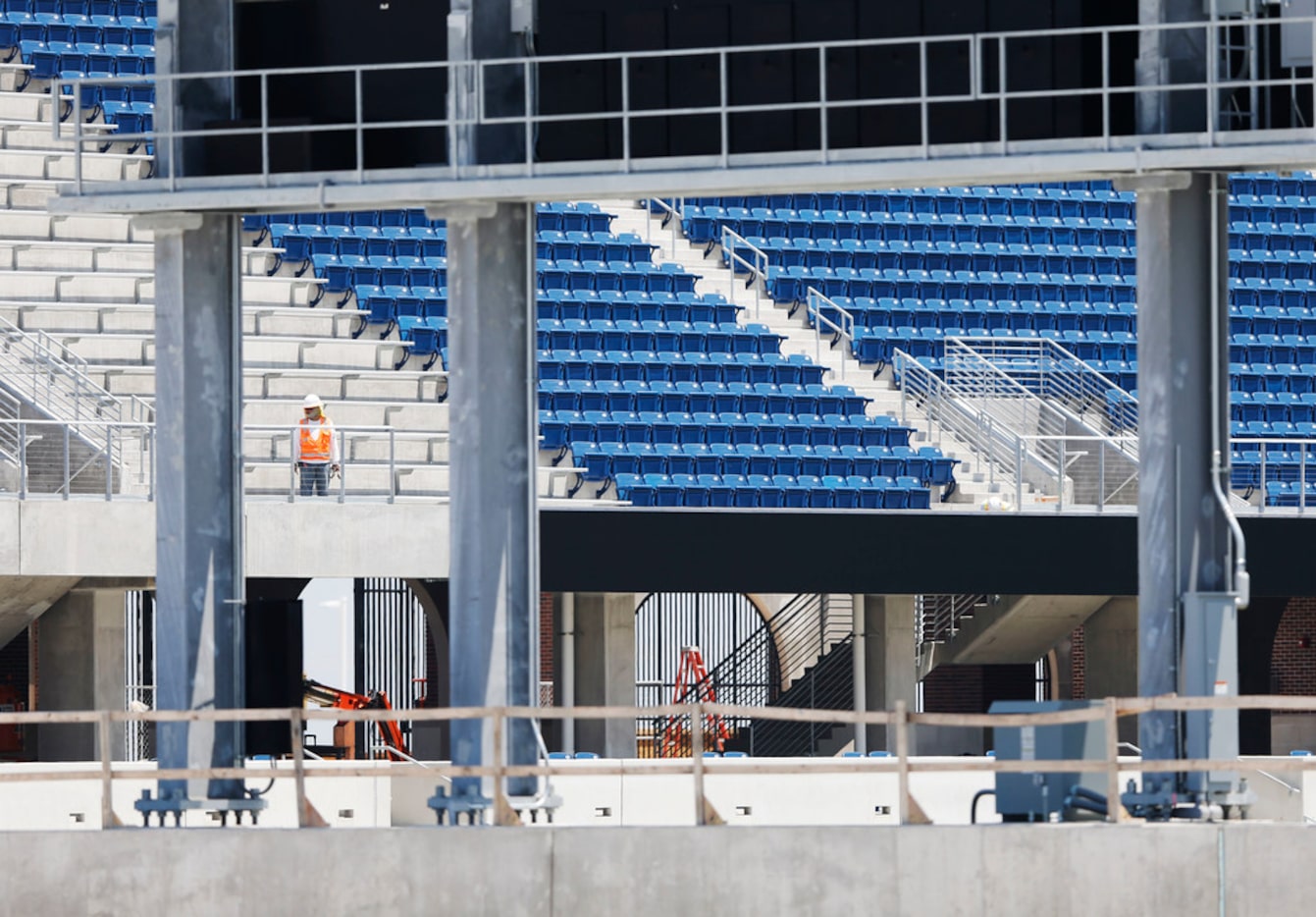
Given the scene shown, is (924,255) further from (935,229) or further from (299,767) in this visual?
(299,767)

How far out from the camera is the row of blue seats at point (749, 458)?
30188 millimetres

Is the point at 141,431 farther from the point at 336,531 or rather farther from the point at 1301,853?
the point at 1301,853

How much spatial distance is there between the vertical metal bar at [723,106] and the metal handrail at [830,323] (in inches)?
555

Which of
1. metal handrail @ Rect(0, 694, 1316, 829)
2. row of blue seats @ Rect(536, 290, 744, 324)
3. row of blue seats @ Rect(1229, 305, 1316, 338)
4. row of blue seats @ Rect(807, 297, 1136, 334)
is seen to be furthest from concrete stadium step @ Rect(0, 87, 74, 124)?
metal handrail @ Rect(0, 694, 1316, 829)

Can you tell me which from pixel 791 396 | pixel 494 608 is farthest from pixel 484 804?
pixel 791 396

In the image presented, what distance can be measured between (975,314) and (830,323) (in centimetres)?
222

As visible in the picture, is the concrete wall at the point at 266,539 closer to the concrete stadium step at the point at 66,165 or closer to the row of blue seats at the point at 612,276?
the row of blue seats at the point at 612,276

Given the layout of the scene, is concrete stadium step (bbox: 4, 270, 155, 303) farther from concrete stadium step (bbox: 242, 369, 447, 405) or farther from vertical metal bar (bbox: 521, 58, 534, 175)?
vertical metal bar (bbox: 521, 58, 534, 175)

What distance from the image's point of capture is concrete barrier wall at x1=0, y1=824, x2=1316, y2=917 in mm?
15602

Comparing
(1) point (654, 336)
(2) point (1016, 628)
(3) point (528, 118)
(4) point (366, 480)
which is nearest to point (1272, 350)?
(2) point (1016, 628)

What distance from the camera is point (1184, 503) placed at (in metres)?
18.2

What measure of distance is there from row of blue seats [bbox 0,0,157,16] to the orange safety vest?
1031cm

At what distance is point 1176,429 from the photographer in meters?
18.2

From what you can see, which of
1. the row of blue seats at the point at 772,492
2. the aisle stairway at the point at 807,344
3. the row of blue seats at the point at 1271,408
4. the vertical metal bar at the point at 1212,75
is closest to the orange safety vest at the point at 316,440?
the row of blue seats at the point at 772,492
